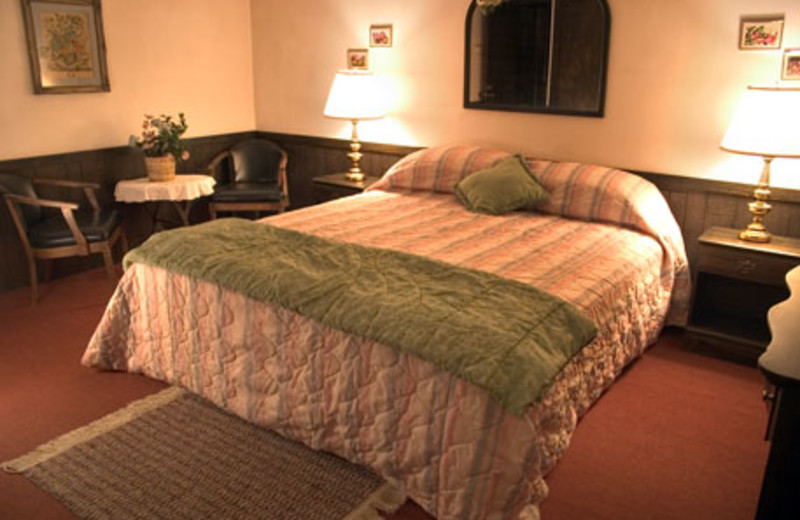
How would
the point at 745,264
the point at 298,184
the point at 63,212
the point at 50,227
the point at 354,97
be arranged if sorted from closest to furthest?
1. the point at 745,264
2. the point at 63,212
3. the point at 50,227
4. the point at 354,97
5. the point at 298,184

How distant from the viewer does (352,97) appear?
4.61 metres

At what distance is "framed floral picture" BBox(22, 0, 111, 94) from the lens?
4.14m

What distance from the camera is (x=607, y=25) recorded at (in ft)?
12.4

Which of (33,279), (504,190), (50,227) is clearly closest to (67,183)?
(50,227)

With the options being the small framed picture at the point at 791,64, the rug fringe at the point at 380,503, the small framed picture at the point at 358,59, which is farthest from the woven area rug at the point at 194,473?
the small framed picture at the point at 358,59

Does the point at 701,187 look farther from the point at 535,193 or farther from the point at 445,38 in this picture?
the point at 445,38

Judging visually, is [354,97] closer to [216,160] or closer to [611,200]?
[216,160]

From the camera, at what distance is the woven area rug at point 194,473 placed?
7.46 feet

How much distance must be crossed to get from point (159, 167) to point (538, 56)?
259 centimetres

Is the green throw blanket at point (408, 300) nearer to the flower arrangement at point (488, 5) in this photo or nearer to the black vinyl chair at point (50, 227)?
the black vinyl chair at point (50, 227)

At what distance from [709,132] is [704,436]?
1.68m

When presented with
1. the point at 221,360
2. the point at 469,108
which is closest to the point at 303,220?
the point at 221,360

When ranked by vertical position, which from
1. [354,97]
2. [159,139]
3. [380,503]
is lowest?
[380,503]

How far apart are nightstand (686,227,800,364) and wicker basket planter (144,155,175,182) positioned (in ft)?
11.0
